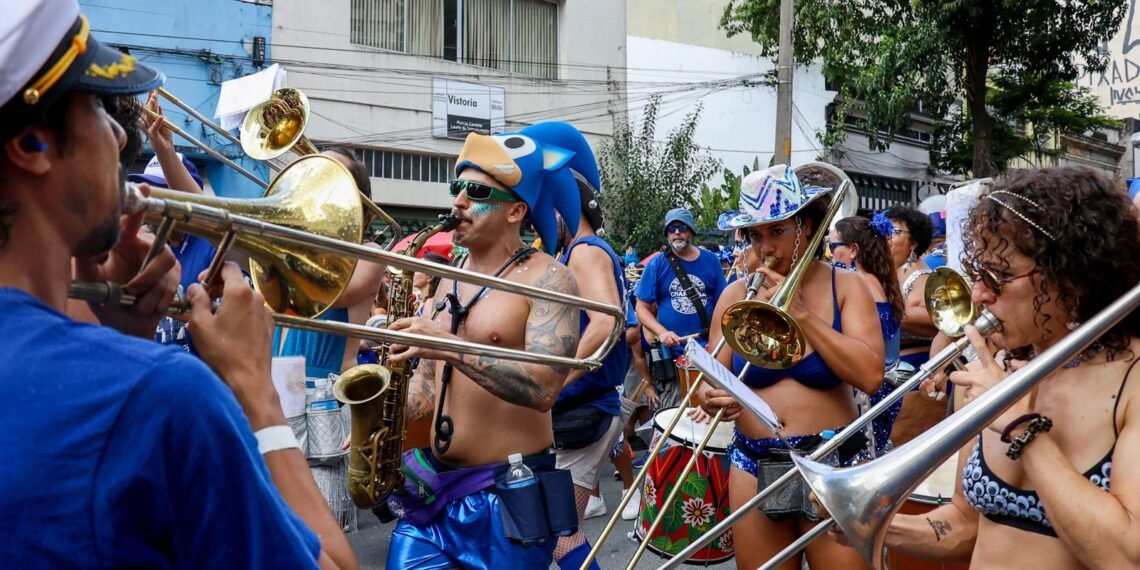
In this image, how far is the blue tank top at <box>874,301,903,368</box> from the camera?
5.94 m

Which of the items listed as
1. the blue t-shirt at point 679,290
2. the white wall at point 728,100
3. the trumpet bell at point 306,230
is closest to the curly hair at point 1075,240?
the trumpet bell at point 306,230

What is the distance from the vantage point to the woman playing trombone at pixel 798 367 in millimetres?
Answer: 3844

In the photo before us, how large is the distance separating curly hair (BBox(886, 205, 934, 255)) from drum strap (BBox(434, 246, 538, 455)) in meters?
4.17

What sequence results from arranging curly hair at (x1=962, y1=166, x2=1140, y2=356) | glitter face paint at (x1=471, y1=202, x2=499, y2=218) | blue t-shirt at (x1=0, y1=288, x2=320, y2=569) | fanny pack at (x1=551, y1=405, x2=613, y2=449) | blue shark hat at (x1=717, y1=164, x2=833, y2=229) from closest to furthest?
blue t-shirt at (x1=0, y1=288, x2=320, y2=569), curly hair at (x1=962, y1=166, x2=1140, y2=356), glitter face paint at (x1=471, y1=202, x2=499, y2=218), blue shark hat at (x1=717, y1=164, x2=833, y2=229), fanny pack at (x1=551, y1=405, x2=613, y2=449)

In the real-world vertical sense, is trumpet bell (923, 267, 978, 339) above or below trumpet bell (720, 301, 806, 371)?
above

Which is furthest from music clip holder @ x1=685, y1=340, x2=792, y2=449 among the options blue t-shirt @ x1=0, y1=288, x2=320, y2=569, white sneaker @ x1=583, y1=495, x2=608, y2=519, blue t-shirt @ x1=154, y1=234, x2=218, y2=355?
white sneaker @ x1=583, y1=495, x2=608, y2=519

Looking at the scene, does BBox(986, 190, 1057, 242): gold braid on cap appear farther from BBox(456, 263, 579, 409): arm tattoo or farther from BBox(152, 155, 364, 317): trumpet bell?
BBox(152, 155, 364, 317): trumpet bell

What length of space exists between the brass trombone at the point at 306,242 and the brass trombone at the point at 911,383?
0.78 metres

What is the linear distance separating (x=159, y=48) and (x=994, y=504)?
556 inches

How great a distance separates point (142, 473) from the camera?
3.87 ft

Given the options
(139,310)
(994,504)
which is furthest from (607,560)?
(139,310)

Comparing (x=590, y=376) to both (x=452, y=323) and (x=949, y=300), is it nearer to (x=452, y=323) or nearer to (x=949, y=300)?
(x=452, y=323)

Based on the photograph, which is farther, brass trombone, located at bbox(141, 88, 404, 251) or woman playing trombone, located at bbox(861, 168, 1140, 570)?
brass trombone, located at bbox(141, 88, 404, 251)

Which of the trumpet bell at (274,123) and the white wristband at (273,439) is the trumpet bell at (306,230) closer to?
the white wristband at (273,439)
